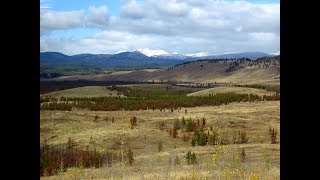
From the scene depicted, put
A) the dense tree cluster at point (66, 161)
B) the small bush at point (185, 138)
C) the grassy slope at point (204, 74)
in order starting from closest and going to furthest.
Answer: the dense tree cluster at point (66, 161) < the small bush at point (185, 138) < the grassy slope at point (204, 74)

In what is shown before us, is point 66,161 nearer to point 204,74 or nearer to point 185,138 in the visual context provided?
point 185,138

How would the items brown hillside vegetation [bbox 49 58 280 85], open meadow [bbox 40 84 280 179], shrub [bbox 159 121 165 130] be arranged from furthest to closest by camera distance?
brown hillside vegetation [bbox 49 58 280 85], shrub [bbox 159 121 165 130], open meadow [bbox 40 84 280 179]

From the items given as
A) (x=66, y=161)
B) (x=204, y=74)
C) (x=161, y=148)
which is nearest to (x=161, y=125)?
(x=161, y=148)

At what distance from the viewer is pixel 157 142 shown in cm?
1966

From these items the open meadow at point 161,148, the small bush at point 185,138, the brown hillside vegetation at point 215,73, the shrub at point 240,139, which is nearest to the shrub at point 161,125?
the open meadow at point 161,148

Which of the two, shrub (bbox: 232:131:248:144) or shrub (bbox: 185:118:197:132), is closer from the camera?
shrub (bbox: 232:131:248:144)

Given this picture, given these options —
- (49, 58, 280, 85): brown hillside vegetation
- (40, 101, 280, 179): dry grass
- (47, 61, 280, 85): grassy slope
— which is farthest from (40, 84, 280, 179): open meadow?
(47, 61, 280, 85): grassy slope

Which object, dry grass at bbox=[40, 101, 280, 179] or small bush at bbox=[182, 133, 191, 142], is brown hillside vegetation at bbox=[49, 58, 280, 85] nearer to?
dry grass at bbox=[40, 101, 280, 179]

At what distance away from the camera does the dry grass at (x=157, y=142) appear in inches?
429

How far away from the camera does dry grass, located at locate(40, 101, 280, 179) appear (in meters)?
10.9

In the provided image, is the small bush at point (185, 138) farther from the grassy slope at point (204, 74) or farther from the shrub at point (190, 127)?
the grassy slope at point (204, 74)
